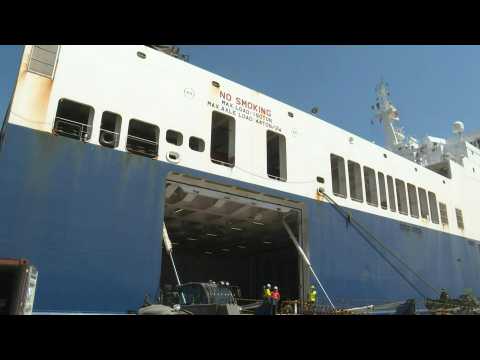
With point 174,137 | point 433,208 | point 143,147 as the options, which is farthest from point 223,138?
point 433,208

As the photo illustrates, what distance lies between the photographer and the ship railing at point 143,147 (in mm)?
10625

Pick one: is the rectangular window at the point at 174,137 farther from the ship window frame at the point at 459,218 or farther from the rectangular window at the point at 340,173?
the ship window frame at the point at 459,218

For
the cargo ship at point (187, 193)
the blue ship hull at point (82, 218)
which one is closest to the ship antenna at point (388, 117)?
the cargo ship at point (187, 193)

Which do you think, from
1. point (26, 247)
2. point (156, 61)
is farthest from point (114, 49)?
point (26, 247)

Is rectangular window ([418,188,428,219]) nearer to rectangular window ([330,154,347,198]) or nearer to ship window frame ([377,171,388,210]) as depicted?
ship window frame ([377,171,388,210])

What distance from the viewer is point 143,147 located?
1137 centimetres

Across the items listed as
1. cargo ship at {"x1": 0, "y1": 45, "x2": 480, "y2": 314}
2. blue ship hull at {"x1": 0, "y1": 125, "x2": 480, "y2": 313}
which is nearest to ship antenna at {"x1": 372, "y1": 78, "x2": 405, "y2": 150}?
cargo ship at {"x1": 0, "y1": 45, "x2": 480, "y2": 314}

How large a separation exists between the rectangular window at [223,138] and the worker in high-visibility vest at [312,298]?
461 centimetres

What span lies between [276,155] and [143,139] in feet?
Answer: 23.3

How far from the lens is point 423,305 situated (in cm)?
1764

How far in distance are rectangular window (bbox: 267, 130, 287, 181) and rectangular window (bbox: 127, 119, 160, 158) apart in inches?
158

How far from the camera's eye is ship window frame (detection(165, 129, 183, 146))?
1147 centimetres
